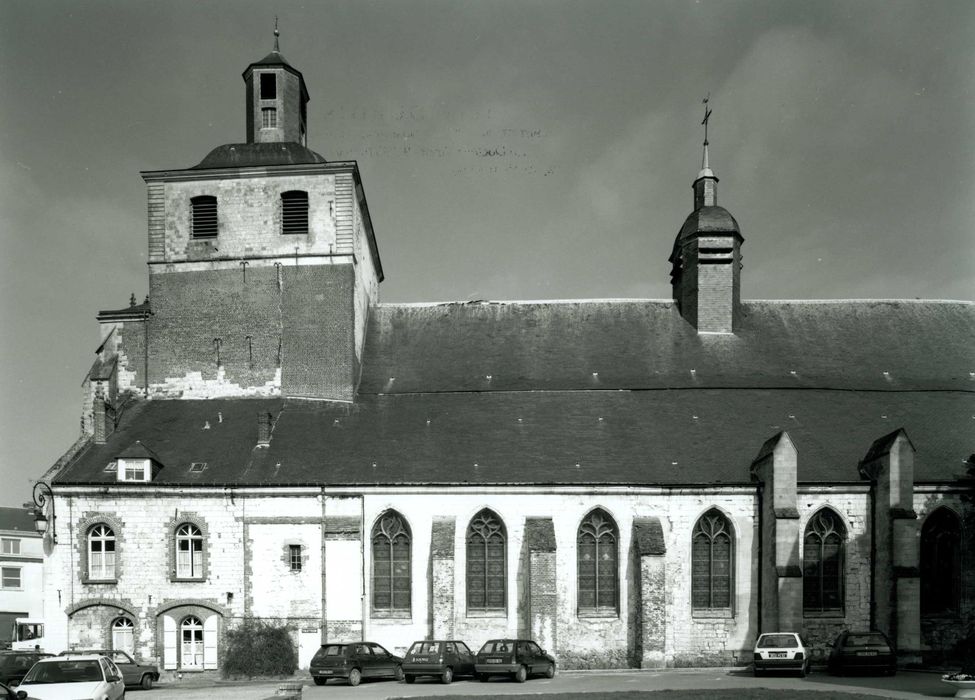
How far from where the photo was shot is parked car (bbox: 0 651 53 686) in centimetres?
2333

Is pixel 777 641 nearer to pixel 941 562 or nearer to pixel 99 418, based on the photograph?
pixel 941 562

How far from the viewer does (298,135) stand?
34.9 m

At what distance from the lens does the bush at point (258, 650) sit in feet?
87.9

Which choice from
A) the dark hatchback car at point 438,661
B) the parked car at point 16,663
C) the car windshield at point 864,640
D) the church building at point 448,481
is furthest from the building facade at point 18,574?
the car windshield at point 864,640

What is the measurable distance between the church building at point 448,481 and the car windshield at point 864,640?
78.8 inches

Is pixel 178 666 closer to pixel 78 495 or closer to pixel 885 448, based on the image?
pixel 78 495

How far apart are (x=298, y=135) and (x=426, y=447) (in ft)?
44.1

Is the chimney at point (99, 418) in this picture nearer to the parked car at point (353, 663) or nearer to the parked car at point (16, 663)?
the parked car at point (16, 663)

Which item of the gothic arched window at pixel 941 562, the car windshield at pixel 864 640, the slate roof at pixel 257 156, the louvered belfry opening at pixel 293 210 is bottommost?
the car windshield at pixel 864 640

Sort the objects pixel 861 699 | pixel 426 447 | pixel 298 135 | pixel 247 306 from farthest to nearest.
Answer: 1. pixel 298 135
2. pixel 247 306
3. pixel 426 447
4. pixel 861 699

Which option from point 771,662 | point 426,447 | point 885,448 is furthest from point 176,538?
point 885,448

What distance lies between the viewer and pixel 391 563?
28.3m

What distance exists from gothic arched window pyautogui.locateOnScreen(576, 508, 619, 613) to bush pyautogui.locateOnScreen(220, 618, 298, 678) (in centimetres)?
876

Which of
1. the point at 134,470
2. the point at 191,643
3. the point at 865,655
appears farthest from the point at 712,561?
the point at 134,470
